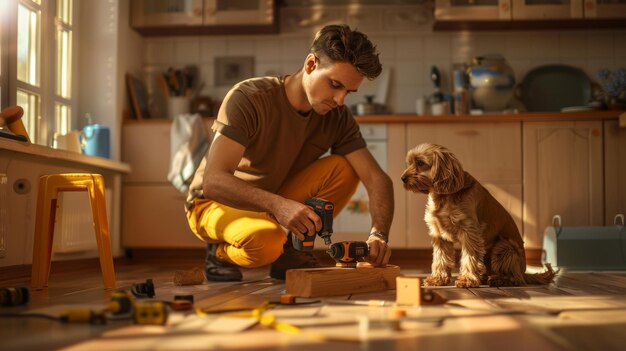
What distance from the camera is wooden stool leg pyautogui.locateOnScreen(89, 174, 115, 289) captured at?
2748 mm

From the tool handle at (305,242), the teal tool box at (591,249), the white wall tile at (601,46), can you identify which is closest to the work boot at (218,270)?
the tool handle at (305,242)

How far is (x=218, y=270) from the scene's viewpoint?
3195 mm

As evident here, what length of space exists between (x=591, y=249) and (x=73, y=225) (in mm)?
2957

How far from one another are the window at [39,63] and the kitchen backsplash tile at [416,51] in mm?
956

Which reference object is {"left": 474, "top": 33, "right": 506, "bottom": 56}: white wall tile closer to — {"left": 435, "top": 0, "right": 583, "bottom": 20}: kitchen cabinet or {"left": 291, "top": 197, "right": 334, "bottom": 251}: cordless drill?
{"left": 435, "top": 0, "right": 583, "bottom": 20}: kitchen cabinet

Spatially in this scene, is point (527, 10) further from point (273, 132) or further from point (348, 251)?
point (348, 251)

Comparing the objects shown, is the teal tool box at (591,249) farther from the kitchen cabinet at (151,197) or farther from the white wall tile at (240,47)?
the white wall tile at (240,47)

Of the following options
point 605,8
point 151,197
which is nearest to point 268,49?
point 151,197

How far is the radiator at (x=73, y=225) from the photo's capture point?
13.1 feet

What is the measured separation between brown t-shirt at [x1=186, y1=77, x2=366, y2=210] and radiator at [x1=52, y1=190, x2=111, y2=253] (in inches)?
45.0

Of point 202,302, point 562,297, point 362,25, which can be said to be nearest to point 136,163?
point 362,25

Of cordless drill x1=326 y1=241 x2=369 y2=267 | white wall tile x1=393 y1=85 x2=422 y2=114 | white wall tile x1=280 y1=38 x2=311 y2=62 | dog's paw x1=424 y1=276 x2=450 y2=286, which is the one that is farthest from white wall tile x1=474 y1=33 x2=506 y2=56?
cordless drill x1=326 y1=241 x2=369 y2=267

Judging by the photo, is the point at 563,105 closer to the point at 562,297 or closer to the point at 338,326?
the point at 562,297

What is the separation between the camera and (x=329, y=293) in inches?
97.0
